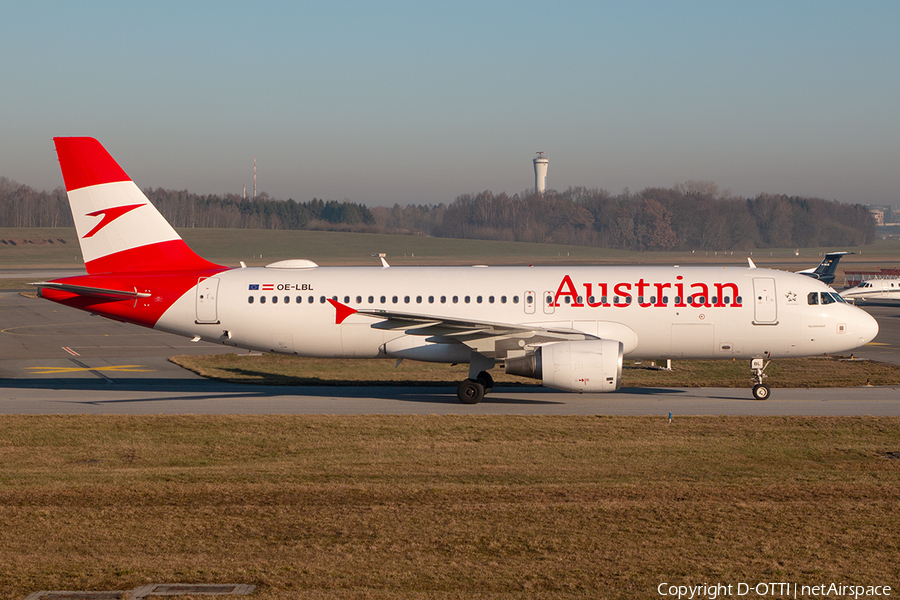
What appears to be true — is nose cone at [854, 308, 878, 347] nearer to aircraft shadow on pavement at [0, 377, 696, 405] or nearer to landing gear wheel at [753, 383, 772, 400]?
landing gear wheel at [753, 383, 772, 400]

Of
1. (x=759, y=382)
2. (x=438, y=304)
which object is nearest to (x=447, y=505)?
(x=438, y=304)

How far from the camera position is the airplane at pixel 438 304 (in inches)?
996

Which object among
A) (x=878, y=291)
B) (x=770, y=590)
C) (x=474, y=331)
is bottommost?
(x=770, y=590)

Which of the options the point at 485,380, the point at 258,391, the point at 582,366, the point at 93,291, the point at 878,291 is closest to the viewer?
the point at 582,366

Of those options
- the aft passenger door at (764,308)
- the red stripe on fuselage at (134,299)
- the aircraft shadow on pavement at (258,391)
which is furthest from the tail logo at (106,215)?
the aft passenger door at (764,308)

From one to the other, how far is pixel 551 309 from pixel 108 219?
48.2ft

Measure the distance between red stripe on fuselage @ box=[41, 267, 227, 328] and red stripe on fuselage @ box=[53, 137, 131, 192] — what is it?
10.4ft

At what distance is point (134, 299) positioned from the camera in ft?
85.0

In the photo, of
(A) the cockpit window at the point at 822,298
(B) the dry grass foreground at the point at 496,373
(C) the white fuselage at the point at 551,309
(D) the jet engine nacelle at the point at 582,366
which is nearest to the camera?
(D) the jet engine nacelle at the point at 582,366

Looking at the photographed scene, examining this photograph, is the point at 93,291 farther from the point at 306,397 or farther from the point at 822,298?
the point at 822,298

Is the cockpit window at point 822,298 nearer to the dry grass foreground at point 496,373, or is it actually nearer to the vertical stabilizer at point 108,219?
the dry grass foreground at point 496,373

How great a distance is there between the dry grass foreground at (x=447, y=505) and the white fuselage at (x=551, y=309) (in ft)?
14.0

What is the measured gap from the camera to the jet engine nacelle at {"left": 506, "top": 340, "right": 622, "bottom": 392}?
76.9ft

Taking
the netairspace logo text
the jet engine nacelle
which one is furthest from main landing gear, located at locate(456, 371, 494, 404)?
the netairspace logo text
